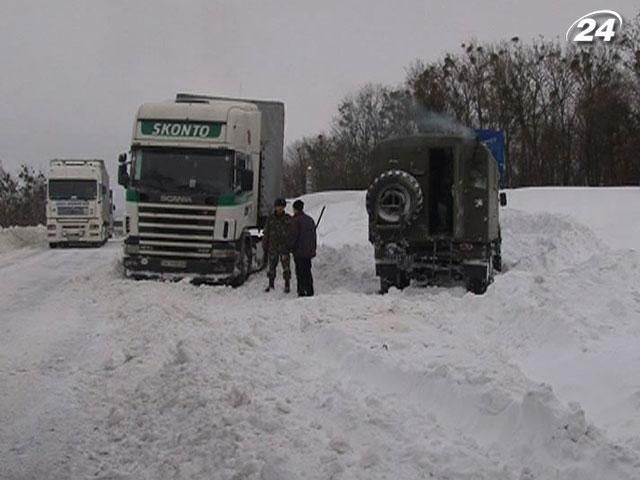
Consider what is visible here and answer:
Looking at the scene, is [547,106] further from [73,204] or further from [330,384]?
[330,384]

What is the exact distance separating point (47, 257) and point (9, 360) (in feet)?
55.9

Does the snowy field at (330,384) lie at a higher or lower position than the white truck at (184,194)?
lower

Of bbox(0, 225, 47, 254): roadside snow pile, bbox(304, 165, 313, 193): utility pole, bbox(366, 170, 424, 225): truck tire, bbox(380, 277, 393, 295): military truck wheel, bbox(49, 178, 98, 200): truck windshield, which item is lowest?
bbox(380, 277, 393, 295): military truck wheel

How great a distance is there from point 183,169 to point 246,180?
1441 millimetres

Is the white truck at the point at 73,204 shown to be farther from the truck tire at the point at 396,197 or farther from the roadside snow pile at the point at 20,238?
the truck tire at the point at 396,197

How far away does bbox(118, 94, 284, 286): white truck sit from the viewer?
620 inches

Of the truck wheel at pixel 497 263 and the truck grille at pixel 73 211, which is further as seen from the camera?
the truck grille at pixel 73 211

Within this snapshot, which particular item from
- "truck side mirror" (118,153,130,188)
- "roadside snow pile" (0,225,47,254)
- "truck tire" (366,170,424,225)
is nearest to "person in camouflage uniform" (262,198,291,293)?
"truck tire" (366,170,424,225)

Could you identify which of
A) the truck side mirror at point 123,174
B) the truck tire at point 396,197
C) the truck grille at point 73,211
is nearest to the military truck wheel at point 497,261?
the truck tire at point 396,197

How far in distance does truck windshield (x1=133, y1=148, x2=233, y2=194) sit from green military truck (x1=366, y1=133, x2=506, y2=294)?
10.2ft

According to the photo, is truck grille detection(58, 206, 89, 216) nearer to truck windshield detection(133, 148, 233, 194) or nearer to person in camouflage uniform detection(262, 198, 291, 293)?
truck windshield detection(133, 148, 233, 194)

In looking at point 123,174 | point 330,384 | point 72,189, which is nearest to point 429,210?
point 123,174

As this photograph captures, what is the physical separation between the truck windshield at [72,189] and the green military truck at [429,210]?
1896 centimetres

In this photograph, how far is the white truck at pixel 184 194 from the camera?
1576 centimetres
